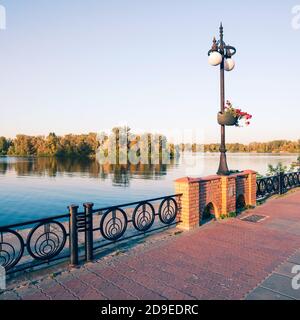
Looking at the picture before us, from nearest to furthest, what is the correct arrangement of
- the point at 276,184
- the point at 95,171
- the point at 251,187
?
the point at 251,187 → the point at 276,184 → the point at 95,171

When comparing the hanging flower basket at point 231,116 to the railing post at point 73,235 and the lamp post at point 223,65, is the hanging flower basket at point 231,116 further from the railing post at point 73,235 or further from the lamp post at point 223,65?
the railing post at point 73,235

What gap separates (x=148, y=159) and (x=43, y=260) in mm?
81112

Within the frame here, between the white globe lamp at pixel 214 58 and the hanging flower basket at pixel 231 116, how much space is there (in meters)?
1.41

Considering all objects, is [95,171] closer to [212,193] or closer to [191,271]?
[212,193]

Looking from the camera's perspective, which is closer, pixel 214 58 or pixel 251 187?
pixel 214 58

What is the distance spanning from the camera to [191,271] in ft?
15.4

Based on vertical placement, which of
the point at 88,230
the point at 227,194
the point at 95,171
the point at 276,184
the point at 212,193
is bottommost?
the point at 95,171

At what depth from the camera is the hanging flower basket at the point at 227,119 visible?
29.1 feet

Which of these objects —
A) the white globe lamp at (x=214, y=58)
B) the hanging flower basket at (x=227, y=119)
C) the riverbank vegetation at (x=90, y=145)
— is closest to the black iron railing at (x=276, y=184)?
the hanging flower basket at (x=227, y=119)

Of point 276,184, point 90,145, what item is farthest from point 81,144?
point 276,184

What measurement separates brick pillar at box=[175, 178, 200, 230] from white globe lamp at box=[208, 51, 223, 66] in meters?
3.92

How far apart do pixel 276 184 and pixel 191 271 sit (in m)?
10.2

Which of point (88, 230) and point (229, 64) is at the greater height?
point (229, 64)

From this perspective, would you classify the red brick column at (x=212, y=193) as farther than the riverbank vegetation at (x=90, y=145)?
No
